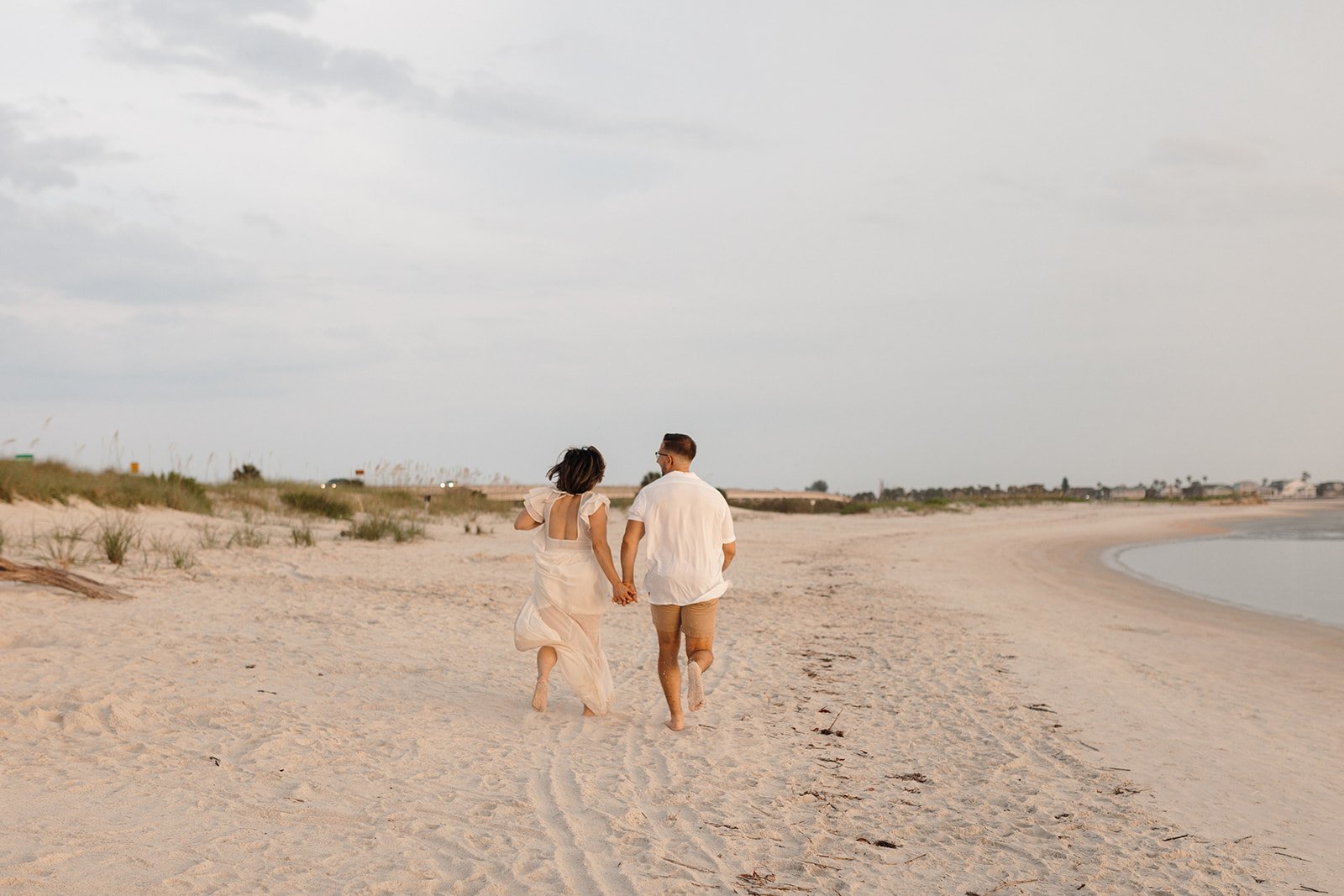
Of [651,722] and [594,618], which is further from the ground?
[594,618]

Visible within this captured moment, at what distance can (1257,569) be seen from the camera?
28094mm

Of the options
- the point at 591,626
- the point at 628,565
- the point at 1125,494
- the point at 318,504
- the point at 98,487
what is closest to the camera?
the point at 628,565

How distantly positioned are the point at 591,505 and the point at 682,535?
620 mm

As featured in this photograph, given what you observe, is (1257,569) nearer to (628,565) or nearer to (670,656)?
(670,656)

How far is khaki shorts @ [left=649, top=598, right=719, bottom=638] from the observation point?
6426mm

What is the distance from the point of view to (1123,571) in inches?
1006

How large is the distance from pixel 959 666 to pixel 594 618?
4.37 m

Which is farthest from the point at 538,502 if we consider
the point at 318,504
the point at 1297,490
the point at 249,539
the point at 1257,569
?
the point at 1297,490

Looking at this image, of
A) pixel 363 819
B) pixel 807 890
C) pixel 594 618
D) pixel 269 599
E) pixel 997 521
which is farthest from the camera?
pixel 997 521

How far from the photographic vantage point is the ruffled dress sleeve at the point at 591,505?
21.1 feet

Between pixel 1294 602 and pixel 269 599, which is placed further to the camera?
pixel 1294 602

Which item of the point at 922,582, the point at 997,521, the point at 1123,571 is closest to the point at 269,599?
the point at 922,582

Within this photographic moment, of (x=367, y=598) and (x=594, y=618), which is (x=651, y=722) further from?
(x=367, y=598)

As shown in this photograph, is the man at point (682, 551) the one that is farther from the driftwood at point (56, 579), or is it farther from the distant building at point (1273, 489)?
the distant building at point (1273, 489)
